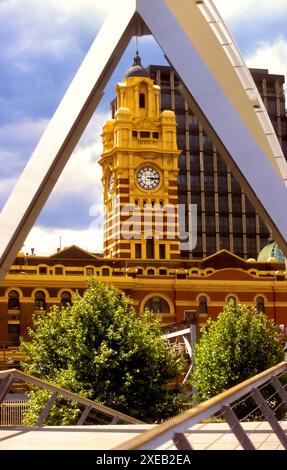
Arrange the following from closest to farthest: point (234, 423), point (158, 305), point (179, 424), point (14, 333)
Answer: point (179, 424) < point (234, 423) < point (14, 333) < point (158, 305)

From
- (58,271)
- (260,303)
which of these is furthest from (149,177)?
(260,303)

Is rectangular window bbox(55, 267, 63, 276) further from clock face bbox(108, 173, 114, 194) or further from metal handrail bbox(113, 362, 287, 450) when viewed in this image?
metal handrail bbox(113, 362, 287, 450)

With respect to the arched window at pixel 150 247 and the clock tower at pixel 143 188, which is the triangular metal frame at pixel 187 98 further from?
the arched window at pixel 150 247

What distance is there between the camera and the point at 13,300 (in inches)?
2299

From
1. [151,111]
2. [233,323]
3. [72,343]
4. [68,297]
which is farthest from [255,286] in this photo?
[72,343]

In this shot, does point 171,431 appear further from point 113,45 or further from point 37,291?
point 37,291

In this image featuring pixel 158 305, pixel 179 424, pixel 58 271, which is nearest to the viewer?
pixel 179 424

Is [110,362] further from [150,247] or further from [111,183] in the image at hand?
[111,183]

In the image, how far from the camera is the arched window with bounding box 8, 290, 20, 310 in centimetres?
A: 5825

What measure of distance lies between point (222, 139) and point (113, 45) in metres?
2.06

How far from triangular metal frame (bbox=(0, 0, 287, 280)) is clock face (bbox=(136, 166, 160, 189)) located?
61.0 m

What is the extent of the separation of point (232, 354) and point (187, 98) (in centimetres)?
2092

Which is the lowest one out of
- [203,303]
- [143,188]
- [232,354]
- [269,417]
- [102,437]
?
[232,354]

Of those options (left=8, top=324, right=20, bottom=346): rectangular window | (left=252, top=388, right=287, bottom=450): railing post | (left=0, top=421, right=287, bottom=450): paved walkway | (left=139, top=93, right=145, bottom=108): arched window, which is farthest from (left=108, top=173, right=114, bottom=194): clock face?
(left=252, top=388, right=287, bottom=450): railing post
